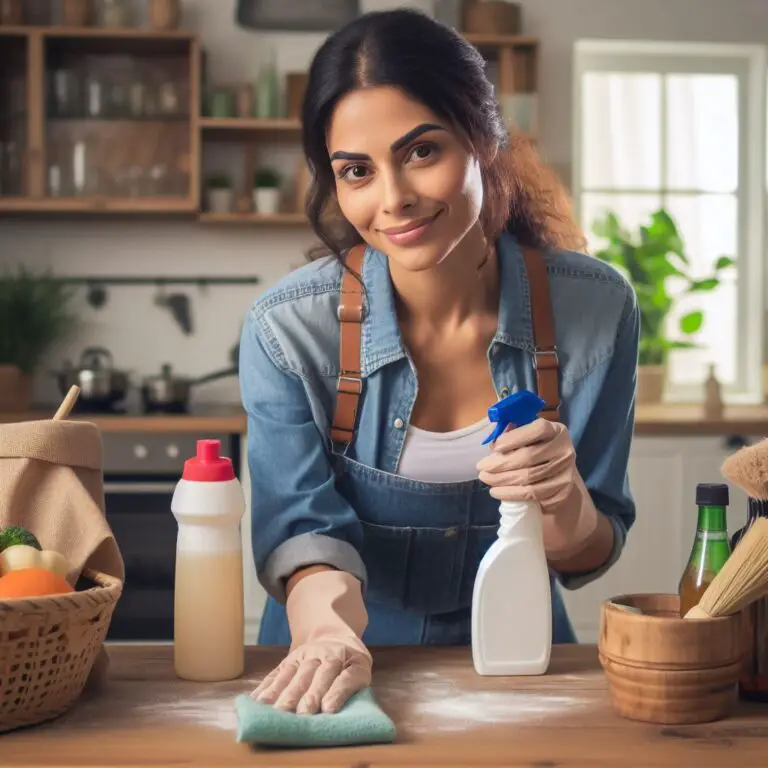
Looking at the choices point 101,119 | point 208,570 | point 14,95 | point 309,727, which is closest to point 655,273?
point 101,119

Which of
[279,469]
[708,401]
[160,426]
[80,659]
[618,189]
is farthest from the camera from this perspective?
[618,189]

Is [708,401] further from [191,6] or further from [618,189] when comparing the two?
[191,6]

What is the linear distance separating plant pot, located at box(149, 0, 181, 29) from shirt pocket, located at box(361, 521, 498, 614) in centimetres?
264

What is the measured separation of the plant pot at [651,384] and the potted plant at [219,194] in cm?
144

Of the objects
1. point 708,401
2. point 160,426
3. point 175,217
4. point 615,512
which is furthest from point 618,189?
point 615,512

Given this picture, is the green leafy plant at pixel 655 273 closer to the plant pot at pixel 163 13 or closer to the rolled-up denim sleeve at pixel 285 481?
the plant pot at pixel 163 13

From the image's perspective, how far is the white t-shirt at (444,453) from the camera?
4.51 feet

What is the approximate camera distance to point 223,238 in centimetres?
382

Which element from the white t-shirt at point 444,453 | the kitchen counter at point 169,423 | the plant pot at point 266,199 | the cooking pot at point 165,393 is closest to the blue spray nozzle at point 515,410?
the white t-shirt at point 444,453

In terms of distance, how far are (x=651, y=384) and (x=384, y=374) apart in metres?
2.44

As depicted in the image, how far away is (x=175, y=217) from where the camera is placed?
12.4ft

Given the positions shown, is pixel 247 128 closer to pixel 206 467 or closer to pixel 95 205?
pixel 95 205

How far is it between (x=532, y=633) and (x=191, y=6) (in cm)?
315

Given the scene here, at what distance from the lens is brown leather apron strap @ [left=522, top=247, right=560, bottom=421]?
136 centimetres
